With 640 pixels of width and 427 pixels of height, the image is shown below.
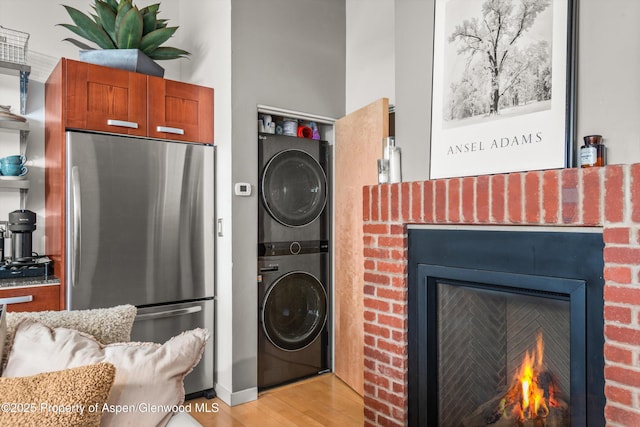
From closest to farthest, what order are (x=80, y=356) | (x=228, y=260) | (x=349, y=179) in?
(x=80, y=356)
(x=228, y=260)
(x=349, y=179)

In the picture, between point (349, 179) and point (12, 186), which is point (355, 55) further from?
point (12, 186)

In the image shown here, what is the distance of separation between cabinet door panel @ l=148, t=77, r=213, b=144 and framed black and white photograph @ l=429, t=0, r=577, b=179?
155cm

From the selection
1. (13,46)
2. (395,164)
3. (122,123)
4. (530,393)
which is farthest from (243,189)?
(530,393)

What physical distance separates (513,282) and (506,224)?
23 cm

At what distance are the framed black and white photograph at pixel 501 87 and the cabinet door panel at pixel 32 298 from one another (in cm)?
215

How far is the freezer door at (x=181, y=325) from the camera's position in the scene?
2.56 meters

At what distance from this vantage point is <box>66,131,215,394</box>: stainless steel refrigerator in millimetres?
2371

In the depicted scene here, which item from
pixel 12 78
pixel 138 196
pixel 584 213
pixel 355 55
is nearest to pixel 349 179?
pixel 355 55

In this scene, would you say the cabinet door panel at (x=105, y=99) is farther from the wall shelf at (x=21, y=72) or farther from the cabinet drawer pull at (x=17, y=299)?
the cabinet drawer pull at (x=17, y=299)

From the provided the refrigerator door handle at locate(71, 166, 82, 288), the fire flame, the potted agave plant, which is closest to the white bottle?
the fire flame

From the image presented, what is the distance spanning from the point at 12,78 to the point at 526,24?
2.98 m

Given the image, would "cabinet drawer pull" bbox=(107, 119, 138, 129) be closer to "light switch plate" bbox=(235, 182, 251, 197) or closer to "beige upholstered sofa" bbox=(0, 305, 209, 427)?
"light switch plate" bbox=(235, 182, 251, 197)

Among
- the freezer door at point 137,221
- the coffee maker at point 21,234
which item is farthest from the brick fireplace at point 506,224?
the coffee maker at point 21,234

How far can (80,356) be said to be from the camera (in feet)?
3.88
